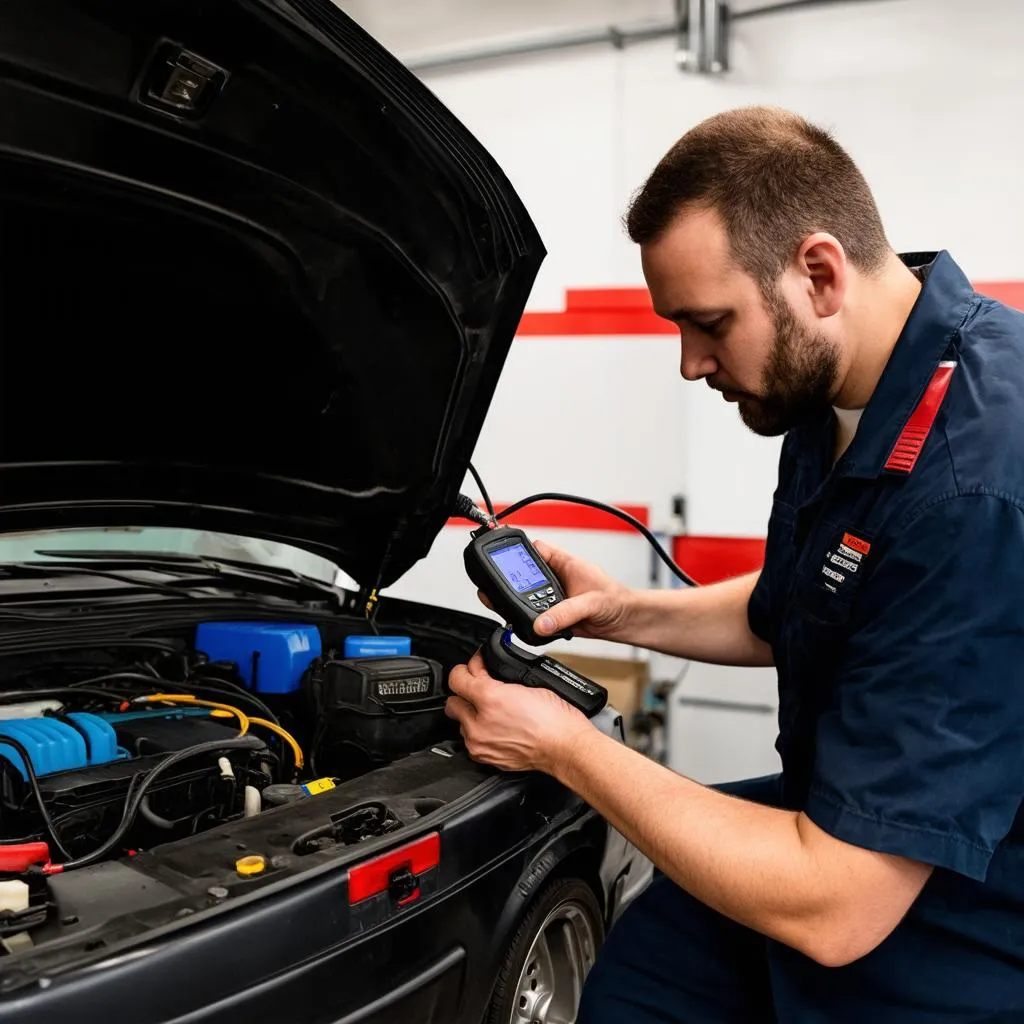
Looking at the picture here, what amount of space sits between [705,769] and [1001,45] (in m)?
2.48

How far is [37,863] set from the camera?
1.06 metres

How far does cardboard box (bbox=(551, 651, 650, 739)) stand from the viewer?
3.49m

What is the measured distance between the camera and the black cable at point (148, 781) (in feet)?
3.68

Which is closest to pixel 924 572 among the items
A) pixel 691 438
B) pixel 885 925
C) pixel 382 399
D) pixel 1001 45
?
pixel 885 925

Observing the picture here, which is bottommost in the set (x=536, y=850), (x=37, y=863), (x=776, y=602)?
(x=536, y=850)

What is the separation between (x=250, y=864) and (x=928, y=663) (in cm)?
77

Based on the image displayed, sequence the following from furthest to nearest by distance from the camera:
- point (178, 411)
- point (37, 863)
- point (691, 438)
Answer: point (691, 438), point (178, 411), point (37, 863)

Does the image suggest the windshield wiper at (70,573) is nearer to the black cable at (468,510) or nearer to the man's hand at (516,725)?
the black cable at (468,510)

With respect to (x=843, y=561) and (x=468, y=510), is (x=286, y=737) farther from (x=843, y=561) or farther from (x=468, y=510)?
(x=843, y=561)

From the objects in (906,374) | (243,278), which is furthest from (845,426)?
(243,278)

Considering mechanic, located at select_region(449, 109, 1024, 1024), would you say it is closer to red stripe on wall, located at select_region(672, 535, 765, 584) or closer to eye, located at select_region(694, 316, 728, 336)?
eye, located at select_region(694, 316, 728, 336)

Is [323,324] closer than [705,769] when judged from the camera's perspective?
Yes

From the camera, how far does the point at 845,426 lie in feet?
4.87

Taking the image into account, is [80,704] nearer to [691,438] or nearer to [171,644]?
[171,644]
